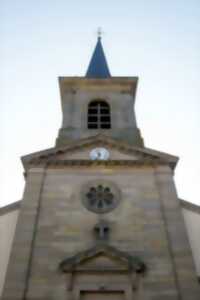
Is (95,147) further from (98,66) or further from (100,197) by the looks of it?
(98,66)

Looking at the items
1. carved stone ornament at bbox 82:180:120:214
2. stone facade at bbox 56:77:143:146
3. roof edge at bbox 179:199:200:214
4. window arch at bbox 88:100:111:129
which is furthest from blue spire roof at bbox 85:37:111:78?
roof edge at bbox 179:199:200:214

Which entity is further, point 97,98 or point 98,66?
point 98,66

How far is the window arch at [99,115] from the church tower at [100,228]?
175cm

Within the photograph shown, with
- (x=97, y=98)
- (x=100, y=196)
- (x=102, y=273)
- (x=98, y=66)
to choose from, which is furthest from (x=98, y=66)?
(x=102, y=273)

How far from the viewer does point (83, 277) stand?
11.0m

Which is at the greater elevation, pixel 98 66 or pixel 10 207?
pixel 98 66

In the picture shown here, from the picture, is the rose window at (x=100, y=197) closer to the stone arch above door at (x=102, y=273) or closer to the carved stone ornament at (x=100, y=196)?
the carved stone ornament at (x=100, y=196)

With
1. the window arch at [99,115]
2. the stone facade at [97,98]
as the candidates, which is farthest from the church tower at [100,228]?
the window arch at [99,115]

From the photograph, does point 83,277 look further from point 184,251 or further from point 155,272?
point 184,251

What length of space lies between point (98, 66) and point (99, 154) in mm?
12802

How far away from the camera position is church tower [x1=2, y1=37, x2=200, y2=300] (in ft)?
35.3

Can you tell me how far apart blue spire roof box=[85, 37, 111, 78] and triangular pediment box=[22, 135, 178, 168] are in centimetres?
838

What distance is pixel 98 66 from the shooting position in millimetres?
26531

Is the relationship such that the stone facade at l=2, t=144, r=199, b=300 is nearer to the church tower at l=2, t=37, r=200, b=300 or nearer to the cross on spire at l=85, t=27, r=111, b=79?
the church tower at l=2, t=37, r=200, b=300
